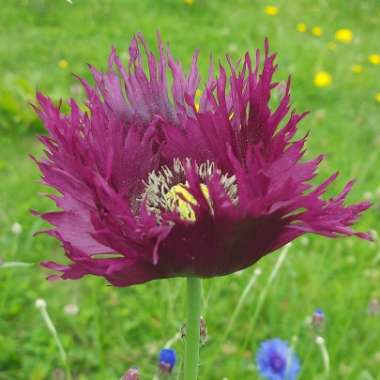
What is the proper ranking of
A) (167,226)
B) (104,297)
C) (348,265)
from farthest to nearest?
(348,265)
(104,297)
(167,226)

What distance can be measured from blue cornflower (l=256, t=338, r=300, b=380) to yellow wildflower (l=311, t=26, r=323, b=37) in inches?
109

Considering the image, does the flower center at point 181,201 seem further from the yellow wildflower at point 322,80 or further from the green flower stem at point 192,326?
the yellow wildflower at point 322,80

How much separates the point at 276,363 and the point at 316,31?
9.39ft

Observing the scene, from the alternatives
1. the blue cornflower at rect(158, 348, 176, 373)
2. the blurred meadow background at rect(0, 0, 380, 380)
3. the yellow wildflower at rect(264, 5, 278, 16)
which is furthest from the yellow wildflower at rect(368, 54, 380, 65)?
the blue cornflower at rect(158, 348, 176, 373)

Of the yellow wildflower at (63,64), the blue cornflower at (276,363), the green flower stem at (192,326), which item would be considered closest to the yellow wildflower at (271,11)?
the yellow wildflower at (63,64)

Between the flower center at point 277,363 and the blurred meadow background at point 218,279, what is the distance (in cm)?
7

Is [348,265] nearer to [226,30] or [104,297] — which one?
[104,297]

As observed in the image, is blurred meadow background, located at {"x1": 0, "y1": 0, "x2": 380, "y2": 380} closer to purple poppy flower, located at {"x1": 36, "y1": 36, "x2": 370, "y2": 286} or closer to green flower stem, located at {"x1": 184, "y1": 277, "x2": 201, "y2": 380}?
purple poppy flower, located at {"x1": 36, "y1": 36, "x2": 370, "y2": 286}

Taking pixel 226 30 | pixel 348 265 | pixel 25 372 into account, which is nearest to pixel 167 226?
pixel 25 372

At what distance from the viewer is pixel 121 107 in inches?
30.7

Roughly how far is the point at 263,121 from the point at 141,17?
3.14 m

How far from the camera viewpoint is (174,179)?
0.80m

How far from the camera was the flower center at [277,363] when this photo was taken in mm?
1225

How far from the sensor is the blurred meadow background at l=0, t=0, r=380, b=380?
1.57 meters
